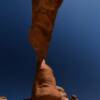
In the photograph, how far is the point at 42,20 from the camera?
36.9ft

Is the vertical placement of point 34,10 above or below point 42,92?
above

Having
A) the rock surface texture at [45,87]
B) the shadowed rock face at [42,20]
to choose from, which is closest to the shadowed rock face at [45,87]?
the rock surface texture at [45,87]

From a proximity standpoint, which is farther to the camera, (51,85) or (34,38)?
(51,85)

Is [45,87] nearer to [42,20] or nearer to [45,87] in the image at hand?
[45,87]

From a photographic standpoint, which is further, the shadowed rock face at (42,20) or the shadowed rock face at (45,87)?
the shadowed rock face at (45,87)

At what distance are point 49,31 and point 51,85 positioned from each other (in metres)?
6.54

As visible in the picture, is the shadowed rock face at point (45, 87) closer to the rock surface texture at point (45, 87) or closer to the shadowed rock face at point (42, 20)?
the rock surface texture at point (45, 87)

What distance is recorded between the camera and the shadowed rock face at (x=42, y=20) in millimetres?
10865

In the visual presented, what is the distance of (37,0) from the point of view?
11.0 metres

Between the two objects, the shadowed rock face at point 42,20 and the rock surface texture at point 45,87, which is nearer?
the shadowed rock face at point 42,20

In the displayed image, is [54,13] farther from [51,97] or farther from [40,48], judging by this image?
[51,97]

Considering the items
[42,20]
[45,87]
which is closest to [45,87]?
[45,87]

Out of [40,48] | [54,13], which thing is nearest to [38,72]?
[40,48]

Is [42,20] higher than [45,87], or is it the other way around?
[42,20]
